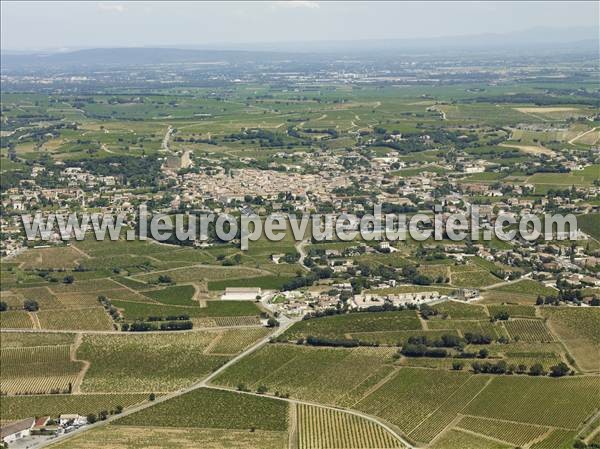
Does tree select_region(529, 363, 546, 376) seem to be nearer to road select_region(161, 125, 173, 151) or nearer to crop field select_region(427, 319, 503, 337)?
crop field select_region(427, 319, 503, 337)

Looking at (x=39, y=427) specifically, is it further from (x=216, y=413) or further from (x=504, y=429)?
(x=504, y=429)

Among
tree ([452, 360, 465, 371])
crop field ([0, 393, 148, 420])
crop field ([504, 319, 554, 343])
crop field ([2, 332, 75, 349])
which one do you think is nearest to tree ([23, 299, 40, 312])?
crop field ([2, 332, 75, 349])

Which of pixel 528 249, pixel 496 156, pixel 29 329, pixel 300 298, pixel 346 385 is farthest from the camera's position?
pixel 496 156

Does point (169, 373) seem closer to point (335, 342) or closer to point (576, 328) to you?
point (335, 342)

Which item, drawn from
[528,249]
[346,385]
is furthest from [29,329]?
[528,249]

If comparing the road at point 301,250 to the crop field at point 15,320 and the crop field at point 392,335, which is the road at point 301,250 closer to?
the crop field at point 392,335

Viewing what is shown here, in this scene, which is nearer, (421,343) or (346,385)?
(346,385)

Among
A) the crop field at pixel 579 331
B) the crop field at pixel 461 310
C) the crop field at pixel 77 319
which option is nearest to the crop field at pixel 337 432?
the crop field at pixel 579 331
